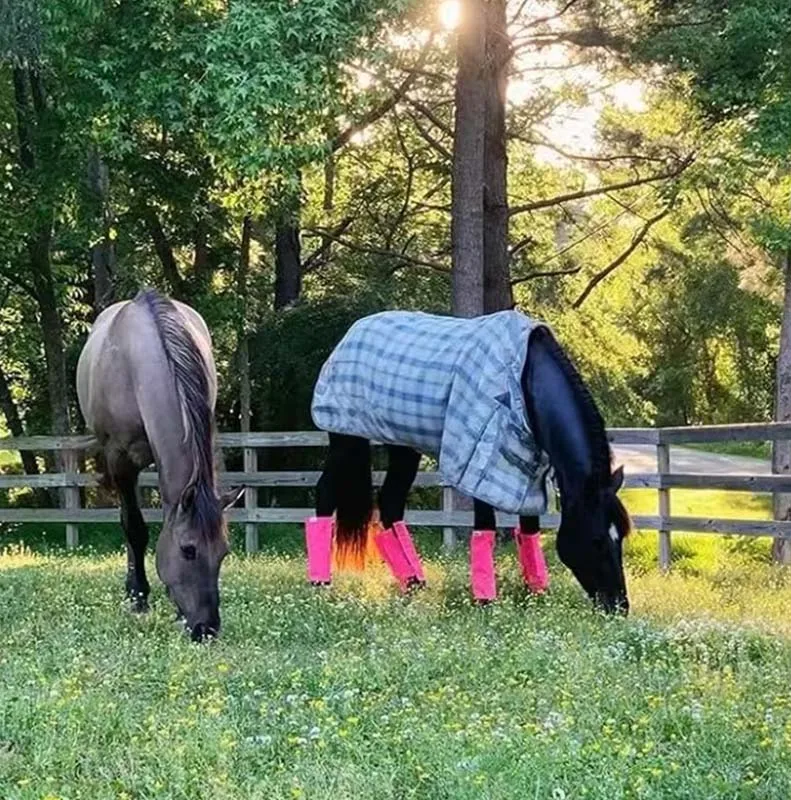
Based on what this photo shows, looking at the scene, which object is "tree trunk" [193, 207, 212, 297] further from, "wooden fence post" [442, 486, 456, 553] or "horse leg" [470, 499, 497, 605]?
"horse leg" [470, 499, 497, 605]

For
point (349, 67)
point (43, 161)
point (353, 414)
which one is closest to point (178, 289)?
point (43, 161)

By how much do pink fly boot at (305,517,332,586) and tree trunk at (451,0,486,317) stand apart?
3581 millimetres

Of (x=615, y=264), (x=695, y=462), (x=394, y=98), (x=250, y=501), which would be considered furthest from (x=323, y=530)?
(x=695, y=462)

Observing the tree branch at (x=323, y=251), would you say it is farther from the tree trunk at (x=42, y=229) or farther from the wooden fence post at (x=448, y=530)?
the wooden fence post at (x=448, y=530)

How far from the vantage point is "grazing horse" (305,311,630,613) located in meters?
5.91

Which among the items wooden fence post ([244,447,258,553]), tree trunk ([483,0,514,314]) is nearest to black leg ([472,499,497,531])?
wooden fence post ([244,447,258,553])

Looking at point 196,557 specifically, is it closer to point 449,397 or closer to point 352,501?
point 449,397

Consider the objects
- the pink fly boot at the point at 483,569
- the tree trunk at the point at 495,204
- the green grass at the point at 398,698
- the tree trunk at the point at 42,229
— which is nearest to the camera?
the green grass at the point at 398,698

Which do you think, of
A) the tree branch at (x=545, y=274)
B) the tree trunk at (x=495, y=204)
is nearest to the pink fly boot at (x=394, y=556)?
the tree trunk at (x=495, y=204)

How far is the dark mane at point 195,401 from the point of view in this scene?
211 inches

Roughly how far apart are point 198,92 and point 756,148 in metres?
4.49

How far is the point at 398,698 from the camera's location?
4.11 meters

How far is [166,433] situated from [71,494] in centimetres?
661

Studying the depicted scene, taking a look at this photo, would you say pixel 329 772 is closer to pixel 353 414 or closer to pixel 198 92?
pixel 353 414
